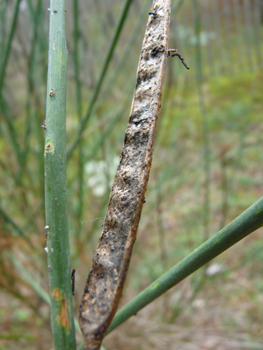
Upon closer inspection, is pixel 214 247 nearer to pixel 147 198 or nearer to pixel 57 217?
pixel 57 217

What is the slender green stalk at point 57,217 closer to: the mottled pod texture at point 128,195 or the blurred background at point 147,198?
the mottled pod texture at point 128,195

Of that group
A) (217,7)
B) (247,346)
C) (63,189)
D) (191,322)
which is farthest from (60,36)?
(217,7)

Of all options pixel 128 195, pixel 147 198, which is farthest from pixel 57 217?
pixel 147 198

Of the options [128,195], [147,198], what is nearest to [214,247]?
[128,195]

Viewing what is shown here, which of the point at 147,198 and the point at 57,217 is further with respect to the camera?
the point at 147,198

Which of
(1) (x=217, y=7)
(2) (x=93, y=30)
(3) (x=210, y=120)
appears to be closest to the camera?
(3) (x=210, y=120)

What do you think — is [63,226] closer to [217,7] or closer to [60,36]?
[60,36]

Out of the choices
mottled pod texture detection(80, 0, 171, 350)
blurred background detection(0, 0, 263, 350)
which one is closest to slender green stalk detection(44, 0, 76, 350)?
mottled pod texture detection(80, 0, 171, 350)
